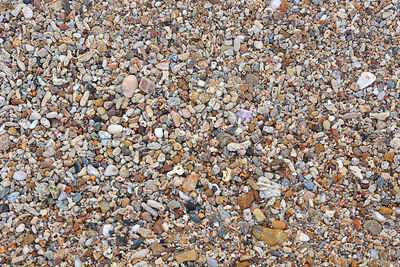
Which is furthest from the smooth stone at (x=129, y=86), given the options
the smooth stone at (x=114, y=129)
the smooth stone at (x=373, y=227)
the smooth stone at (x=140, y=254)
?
the smooth stone at (x=373, y=227)

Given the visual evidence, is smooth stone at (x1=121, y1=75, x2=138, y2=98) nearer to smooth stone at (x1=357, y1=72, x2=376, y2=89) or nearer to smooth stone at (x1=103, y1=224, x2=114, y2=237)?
smooth stone at (x1=103, y1=224, x2=114, y2=237)

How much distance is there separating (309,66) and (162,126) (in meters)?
0.84

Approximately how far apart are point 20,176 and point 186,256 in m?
0.82

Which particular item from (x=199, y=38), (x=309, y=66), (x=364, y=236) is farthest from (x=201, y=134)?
(x=364, y=236)

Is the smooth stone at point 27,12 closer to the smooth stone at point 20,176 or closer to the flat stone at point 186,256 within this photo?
the smooth stone at point 20,176

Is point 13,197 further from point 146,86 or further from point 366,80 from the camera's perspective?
point 366,80

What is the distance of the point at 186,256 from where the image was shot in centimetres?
162

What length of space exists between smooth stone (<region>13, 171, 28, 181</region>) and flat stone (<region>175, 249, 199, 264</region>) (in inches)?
30.2

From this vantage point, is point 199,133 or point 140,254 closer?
point 140,254

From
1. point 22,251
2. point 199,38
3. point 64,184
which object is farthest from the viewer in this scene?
point 199,38

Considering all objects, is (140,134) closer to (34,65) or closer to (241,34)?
(34,65)

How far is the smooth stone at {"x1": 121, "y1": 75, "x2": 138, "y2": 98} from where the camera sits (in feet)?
6.08

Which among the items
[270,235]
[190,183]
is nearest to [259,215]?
[270,235]

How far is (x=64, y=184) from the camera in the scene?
1707 millimetres
